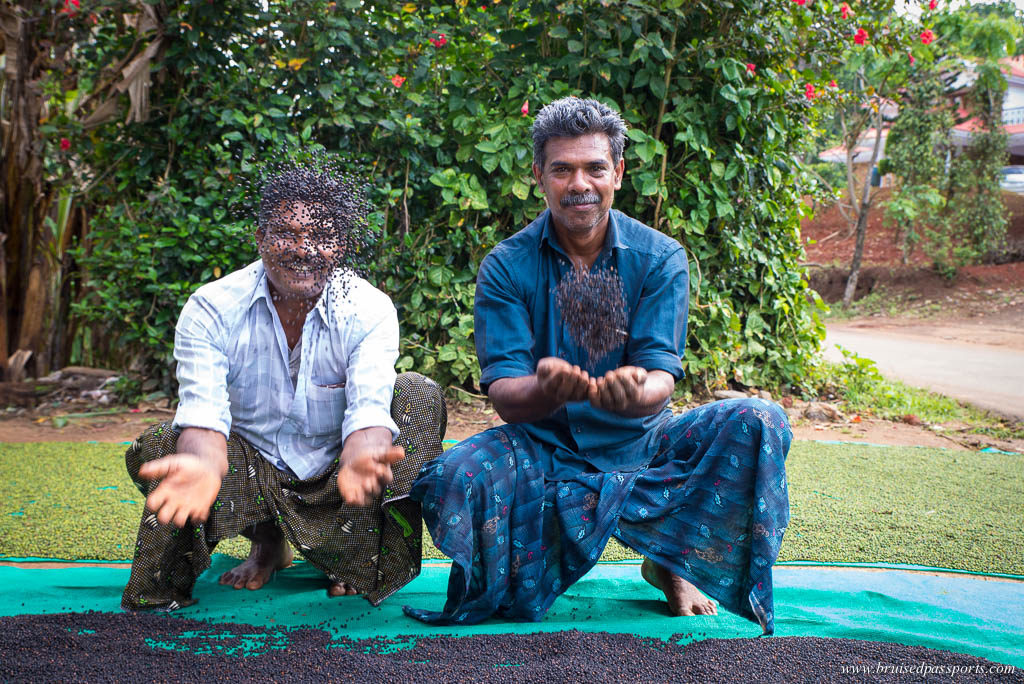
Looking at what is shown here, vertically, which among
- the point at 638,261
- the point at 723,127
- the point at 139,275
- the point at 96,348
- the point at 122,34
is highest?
the point at 122,34

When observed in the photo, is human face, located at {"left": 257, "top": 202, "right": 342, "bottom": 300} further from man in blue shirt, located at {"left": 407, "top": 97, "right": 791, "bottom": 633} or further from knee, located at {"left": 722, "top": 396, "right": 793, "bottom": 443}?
knee, located at {"left": 722, "top": 396, "right": 793, "bottom": 443}

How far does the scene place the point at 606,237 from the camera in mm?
2467

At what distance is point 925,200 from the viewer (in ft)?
50.0

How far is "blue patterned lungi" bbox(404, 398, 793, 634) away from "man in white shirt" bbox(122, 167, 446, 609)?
8.7 inches

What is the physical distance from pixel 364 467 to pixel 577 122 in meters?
1.18

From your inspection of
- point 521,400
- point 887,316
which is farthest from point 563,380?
point 887,316

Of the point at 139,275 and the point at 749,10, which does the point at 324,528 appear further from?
the point at 749,10

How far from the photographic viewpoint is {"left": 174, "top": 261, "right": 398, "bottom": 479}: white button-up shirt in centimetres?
227

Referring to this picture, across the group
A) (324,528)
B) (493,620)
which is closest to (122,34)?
(324,528)

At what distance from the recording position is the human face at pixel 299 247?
7.28 ft

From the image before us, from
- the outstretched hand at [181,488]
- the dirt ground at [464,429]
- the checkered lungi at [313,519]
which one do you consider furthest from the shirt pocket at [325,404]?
the dirt ground at [464,429]

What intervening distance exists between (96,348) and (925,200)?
1475cm

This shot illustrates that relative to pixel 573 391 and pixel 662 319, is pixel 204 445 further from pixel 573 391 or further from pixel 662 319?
pixel 662 319

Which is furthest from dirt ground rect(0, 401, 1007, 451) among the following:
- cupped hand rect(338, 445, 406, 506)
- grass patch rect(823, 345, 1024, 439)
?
cupped hand rect(338, 445, 406, 506)
